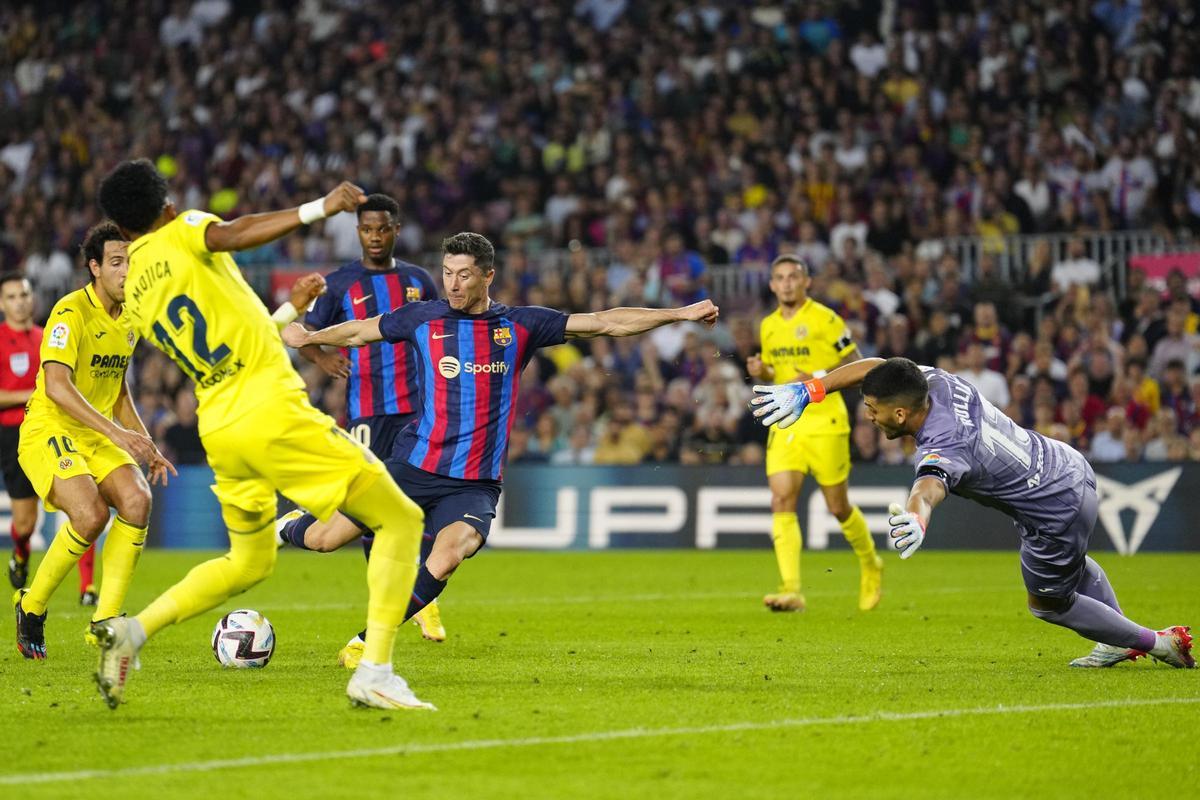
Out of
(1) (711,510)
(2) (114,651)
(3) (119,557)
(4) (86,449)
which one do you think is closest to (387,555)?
(2) (114,651)

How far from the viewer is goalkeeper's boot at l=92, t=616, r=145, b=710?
279 inches

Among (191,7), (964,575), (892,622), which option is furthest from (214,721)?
(191,7)

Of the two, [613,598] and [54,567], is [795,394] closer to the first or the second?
[54,567]

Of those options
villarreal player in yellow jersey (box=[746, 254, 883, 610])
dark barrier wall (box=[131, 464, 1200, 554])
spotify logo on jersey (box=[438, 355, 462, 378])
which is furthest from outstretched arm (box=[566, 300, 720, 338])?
dark barrier wall (box=[131, 464, 1200, 554])

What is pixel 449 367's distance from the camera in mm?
9297

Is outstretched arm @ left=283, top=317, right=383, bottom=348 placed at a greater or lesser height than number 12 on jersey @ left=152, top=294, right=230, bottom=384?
lesser

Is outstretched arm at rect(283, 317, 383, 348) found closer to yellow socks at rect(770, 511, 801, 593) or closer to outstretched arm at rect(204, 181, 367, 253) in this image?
outstretched arm at rect(204, 181, 367, 253)

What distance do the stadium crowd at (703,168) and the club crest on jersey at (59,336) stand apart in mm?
11034

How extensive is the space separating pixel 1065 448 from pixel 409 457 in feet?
11.3

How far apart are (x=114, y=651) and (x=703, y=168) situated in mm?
17060

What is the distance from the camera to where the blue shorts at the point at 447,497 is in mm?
9148

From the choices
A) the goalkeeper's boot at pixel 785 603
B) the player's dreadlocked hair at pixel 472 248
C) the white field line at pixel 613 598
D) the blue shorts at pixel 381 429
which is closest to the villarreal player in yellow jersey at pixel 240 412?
the player's dreadlocked hair at pixel 472 248

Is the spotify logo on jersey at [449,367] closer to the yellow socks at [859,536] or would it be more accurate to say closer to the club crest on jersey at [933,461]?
the club crest on jersey at [933,461]

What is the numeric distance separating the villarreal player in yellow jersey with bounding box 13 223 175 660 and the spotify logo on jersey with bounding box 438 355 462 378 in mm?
1643
